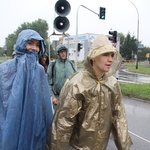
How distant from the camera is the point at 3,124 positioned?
2418 millimetres

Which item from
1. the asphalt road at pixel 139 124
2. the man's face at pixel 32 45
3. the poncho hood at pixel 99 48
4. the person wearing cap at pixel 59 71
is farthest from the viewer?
the asphalt road at pixel 139 124

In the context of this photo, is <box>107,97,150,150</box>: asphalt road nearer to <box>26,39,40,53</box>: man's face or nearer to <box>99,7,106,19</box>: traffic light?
<box>26,39,40,53</box>: man's face

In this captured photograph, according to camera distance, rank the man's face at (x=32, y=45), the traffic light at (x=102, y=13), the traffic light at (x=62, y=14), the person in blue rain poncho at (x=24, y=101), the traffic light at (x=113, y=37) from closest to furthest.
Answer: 1. the person in blue rain poncho at (x=24, y=101)
2. the man's face at (x=32, y=45)
3. the traffic light at (x=62, y=14)
4. the traffic light at (x=113, y=37)
5. the traffic light at (x=102, y=13)

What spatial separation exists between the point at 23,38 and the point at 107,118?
40.1 inches

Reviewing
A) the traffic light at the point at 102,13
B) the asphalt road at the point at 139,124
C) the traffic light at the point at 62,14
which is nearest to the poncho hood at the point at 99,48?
the asphalt road at the point at 139,124

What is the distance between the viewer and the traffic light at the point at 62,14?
26.1ft

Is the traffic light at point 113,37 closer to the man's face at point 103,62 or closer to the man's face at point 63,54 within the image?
the man's face at point 63,54

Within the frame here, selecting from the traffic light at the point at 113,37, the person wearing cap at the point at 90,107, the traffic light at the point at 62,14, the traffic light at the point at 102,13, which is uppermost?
the traffic light at the point at 102,13

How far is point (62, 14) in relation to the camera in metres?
8.00

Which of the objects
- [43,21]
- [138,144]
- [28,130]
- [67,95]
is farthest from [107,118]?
[43,21]

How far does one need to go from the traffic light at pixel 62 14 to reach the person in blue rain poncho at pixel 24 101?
543cm

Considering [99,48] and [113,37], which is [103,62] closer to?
[99,48]

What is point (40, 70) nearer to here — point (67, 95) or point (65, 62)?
point (67, 95)

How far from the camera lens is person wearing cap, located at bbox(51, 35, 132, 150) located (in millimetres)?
2441
